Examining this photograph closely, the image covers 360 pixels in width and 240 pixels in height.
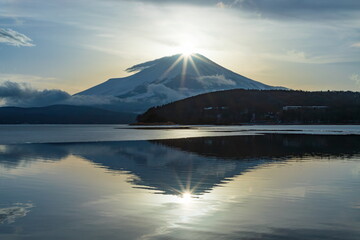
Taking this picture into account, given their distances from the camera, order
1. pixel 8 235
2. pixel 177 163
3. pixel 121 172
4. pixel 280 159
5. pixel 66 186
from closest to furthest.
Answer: pixel 8 235 → pixel 66 186 → pixel 121 172 → pixel 177 163 → pixel 280 159

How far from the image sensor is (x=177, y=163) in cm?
3619

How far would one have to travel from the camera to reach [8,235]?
1346cm

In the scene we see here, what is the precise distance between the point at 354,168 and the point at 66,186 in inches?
836

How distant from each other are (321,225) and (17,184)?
56.5 ft

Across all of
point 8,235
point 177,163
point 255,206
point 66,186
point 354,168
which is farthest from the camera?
point 177,163

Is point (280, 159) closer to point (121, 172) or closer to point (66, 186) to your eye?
point (121, 172)

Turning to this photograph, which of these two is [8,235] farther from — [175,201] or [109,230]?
[175,201]

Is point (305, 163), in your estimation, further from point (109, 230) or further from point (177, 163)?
point (109, 230)

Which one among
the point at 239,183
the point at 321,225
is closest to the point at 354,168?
the point at 239,183

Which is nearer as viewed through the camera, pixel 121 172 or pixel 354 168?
pixel 121 172

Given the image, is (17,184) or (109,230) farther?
(17,184)

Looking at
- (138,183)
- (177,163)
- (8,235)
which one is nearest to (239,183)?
(138,183)

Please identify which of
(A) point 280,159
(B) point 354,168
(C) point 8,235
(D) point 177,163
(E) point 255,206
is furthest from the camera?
(A) point 280,159

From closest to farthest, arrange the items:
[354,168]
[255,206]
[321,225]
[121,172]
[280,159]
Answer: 1. [321,225]
2. [255,206]
3. [121,172]
4. [354,168]
5. [280,159]
